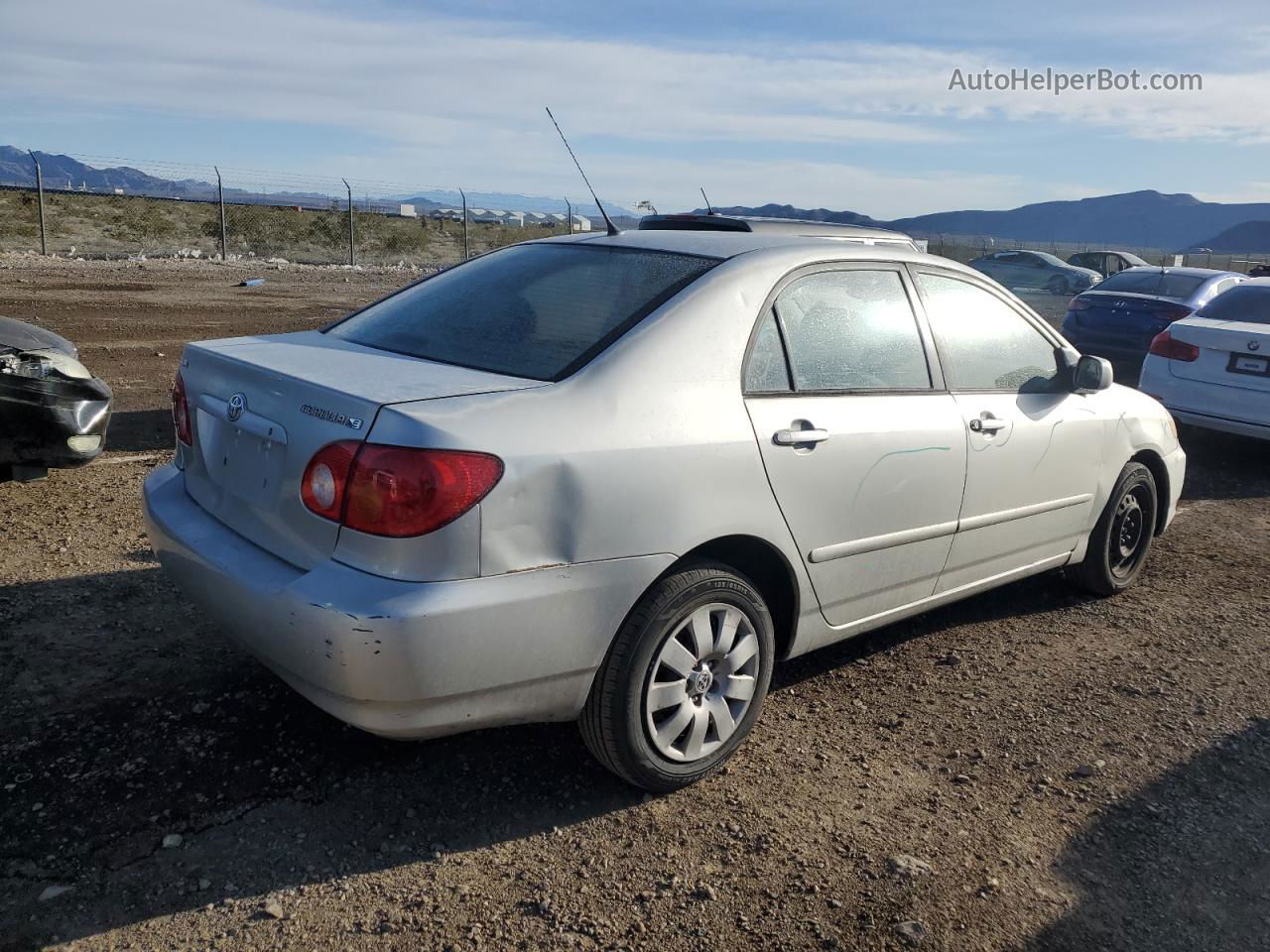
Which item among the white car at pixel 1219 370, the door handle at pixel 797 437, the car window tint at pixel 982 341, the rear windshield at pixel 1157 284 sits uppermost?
the car window tint at pixel 982 341

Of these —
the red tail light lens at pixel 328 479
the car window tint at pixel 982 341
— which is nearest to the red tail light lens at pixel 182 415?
the red tail light lens at pixel 328 479

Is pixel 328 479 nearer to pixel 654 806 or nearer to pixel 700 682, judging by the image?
pixel 700 682

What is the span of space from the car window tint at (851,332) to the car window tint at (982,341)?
17 cm

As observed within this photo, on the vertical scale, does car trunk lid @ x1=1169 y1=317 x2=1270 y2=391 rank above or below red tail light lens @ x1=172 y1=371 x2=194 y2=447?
below

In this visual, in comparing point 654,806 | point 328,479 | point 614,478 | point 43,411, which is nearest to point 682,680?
point 654,806

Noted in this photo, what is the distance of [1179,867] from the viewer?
307 centimetres

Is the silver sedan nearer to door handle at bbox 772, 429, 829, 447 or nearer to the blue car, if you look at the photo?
door handle at bbox 772, 429, 829, 447

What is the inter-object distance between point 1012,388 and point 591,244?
1773 millimetres

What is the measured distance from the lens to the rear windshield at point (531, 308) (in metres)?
3.21

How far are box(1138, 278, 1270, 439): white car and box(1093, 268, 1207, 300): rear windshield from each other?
369 centimetres

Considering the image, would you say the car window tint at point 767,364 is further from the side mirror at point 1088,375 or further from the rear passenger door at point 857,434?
the side mirror at point 1088,375

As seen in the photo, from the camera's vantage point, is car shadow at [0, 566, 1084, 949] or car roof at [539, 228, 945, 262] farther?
car roof at [539, 228, 945, 262]

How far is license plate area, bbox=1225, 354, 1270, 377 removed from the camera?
26.1ft

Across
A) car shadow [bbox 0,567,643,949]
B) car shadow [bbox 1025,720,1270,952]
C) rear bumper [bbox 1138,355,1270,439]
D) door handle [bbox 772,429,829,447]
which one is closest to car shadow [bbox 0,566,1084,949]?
car shadow [bbox 0,567,643,949]
